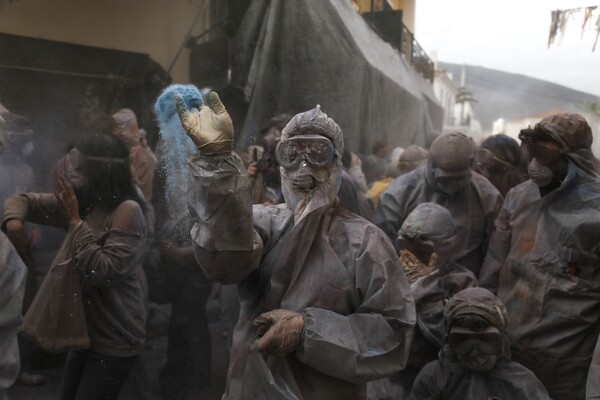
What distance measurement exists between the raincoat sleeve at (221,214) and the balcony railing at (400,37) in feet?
13.0

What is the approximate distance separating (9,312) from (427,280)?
1952 mm

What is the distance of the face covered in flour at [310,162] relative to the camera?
2.37 meters

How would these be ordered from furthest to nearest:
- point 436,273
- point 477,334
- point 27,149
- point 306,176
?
1. point 27,149
2. point 436,273
3. point 477,334
4. point 306,176

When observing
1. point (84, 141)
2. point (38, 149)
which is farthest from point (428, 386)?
point (38, 149)

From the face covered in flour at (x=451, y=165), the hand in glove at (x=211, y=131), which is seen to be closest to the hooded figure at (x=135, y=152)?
the face covered in flour at (x=451, y=165)

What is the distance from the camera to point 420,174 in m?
4.53

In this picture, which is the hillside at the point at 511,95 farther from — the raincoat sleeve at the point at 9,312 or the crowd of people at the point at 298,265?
the raincoat sleeve at the point at 9,312

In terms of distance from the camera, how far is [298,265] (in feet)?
7.57

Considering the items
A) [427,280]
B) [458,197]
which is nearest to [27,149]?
[427,280]

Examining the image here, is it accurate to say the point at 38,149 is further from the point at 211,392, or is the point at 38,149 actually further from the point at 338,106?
the point at 338,106

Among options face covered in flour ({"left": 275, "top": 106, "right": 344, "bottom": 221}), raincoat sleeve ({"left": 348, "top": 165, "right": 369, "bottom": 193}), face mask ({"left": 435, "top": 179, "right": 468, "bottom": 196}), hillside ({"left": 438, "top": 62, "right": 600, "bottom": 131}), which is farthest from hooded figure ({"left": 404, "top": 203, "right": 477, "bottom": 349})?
hillside ({"left": 438, "top": 62, "right": 600, "bottom": 131})

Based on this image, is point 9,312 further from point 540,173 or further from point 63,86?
point 540,173

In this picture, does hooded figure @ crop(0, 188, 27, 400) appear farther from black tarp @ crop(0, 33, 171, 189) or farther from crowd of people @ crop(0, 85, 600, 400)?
black tarp @ crop(0, 33, 171, 189)

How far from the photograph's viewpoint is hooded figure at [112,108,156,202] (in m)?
3.87
